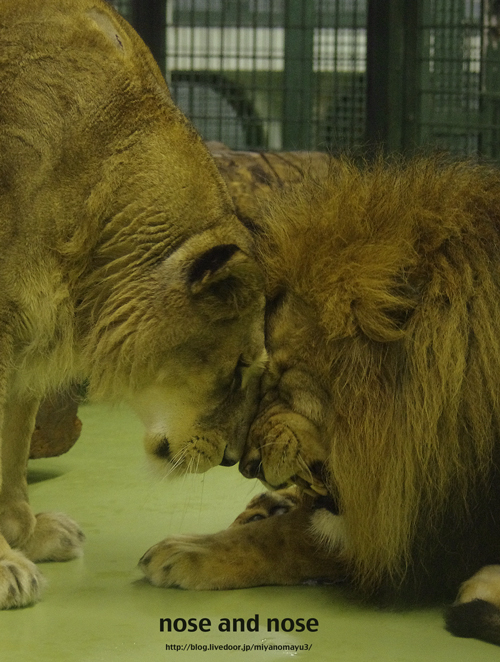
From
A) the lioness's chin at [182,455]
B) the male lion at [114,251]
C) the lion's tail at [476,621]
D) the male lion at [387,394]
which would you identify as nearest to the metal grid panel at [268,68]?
the male lion at [114,251]

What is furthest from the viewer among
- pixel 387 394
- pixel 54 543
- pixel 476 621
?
pixel 54 543

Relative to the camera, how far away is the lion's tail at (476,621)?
7.61ft

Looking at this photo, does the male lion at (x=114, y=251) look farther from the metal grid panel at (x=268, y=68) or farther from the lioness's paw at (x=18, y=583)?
the metal grid panel at (x=268, y=68)

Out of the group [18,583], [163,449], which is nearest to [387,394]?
[163,449]

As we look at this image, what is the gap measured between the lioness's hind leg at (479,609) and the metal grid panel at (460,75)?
339cm

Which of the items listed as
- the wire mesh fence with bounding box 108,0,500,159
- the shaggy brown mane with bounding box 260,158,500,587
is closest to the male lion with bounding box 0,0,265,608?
the shaggy brown mane with bounding box 260,158,500,587

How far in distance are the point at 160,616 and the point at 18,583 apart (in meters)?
0.37

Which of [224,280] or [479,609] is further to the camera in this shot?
[224,280]

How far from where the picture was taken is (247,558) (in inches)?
107

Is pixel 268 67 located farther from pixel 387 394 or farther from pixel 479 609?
pixel 479 609

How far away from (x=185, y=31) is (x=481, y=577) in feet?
15.1

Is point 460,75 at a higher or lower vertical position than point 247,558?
higher

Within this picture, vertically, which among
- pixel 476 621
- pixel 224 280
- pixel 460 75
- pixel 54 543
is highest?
pixel 460 75

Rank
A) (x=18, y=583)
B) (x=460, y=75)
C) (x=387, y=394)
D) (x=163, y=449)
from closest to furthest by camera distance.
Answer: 1. (x=387, y=394)
2. (x=18, y=583)
3. (x=163, y=449)
4. (x=460, y=75)
